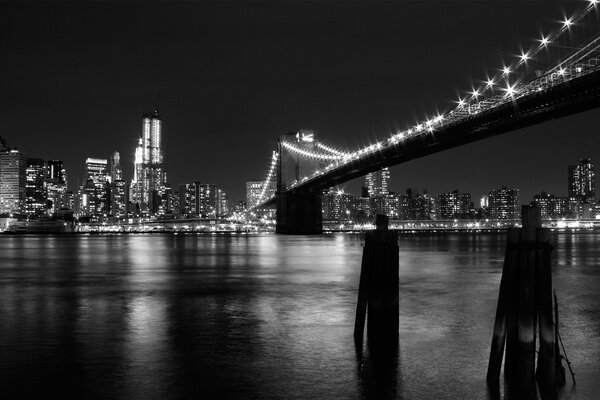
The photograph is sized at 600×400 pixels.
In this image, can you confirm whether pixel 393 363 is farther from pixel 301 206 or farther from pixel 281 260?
pixel 301 206

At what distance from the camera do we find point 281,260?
42.3 m

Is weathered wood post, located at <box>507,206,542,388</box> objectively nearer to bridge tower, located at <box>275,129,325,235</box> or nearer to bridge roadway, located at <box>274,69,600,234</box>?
bridge roadway, located at <box>274,69,600,234</box>

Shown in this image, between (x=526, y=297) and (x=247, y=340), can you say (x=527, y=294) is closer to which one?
(x=526, y=297)

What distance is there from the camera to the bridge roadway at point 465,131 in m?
39.2

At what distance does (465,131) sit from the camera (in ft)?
171

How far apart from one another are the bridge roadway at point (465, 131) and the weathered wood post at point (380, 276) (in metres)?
28.1

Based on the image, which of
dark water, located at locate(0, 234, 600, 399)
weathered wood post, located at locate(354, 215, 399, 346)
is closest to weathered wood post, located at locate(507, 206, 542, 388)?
dark water, located at locate(0, 234, 600, 399)

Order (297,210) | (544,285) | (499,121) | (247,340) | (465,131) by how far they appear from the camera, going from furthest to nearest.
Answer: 1. (297,210)
2. (465,131)
3. (499,121)
4. (247,340)
5. (544,285)

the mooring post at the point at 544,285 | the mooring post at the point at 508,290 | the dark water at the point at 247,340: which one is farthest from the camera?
the dark water at the point at 247,340

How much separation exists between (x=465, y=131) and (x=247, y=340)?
41.0m

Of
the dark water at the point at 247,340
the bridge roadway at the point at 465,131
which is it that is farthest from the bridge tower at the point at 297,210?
the dark water at the point at 247,340

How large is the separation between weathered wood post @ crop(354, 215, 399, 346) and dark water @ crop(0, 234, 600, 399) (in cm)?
77

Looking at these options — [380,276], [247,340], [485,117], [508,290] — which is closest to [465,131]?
[485,117]

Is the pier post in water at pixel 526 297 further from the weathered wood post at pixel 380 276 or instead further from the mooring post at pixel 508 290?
the weathered wood post at pixel 380 276
